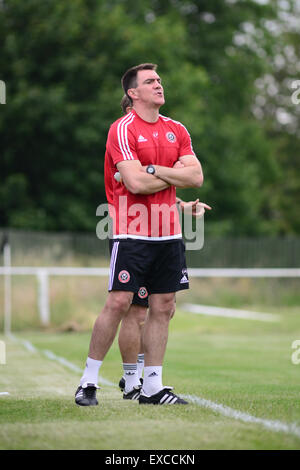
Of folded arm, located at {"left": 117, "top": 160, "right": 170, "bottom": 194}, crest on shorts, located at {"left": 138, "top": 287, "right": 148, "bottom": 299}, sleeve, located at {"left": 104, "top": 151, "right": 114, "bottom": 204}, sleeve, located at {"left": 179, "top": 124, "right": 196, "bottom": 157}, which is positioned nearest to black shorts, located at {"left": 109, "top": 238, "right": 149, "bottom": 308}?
crest on shorts, located at {"left": 138, "top": 287, "right": 148, "bottom": 299}

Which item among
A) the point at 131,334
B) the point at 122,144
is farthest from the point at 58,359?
the point at 122,144

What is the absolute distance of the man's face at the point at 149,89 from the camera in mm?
5961

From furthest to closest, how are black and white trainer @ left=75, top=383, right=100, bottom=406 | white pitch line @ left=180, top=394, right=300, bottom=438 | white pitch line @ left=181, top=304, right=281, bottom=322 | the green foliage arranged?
the green foliage, white pitch line @ left=181, top=304, right=281, bottom=322, black and white trainer @ left=75, top=383, right=100, bottom=406, white pitch line @ left=180, top=394, right=300, bottom=438

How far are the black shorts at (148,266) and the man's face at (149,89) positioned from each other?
1.00 m

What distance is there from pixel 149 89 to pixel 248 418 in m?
2.43

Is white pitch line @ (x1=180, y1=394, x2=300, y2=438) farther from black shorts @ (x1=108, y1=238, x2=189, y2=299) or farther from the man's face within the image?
the man's face

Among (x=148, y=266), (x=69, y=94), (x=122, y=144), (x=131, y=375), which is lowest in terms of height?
(x=131, y=375)

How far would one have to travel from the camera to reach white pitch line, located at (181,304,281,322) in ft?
71.2

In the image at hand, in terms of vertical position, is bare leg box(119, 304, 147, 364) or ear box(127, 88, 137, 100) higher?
ear box(127, 88, 137, 100)

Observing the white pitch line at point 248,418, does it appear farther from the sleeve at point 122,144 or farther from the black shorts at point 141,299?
the sleeve at point 122,144

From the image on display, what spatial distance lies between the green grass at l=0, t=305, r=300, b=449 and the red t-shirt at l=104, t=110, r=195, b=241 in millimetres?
1212

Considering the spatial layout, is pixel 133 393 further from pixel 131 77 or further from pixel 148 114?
pixel 131 77

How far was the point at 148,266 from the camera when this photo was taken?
580 cm
